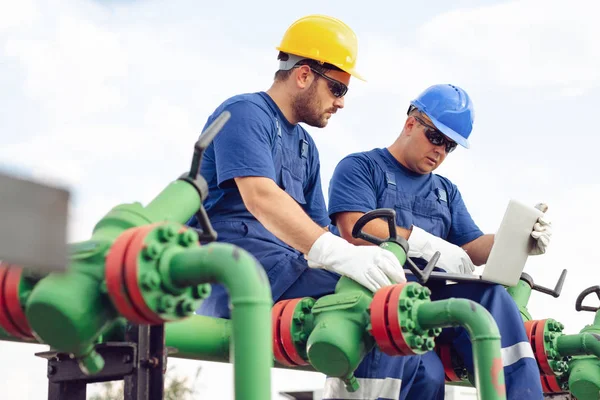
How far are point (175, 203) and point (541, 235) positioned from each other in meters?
1.73

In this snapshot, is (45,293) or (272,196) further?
(272,196)

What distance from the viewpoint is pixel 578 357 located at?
3926 mm

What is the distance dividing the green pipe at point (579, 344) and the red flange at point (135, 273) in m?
2.23

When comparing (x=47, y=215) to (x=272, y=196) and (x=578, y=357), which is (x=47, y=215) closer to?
(x=272, y=196)

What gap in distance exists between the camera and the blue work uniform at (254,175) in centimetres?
303

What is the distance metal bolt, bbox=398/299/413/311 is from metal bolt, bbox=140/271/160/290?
3.14 feet

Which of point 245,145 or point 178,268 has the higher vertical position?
point 245,145

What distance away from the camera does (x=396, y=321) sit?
265 centimetres

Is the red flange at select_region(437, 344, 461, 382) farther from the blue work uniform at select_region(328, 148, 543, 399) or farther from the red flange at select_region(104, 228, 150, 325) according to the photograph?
the red flange at select_region(104, 228, 150, 325)

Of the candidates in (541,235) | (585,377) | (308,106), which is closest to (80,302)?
(308,106)

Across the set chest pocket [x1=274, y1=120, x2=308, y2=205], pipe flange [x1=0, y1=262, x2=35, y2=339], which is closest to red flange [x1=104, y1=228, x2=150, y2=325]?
pipe flange [x1=0, y1=262, x2=35, y2=339]

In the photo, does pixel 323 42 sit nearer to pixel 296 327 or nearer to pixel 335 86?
pixel 335 86

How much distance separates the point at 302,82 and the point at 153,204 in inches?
53.5

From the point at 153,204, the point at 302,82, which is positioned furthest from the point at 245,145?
the point at 153,204
